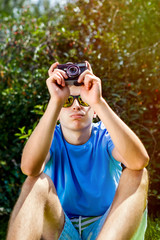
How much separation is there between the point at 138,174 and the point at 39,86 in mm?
1900

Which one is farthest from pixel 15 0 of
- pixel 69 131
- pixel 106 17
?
pixel 69 131

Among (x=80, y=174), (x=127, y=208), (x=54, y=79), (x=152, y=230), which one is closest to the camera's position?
(x=127, y=208)

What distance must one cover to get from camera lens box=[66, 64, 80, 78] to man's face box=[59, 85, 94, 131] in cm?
11

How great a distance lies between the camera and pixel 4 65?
396 centimetres

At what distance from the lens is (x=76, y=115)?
7.29 ft

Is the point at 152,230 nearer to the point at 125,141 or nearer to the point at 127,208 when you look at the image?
the point at 127,208

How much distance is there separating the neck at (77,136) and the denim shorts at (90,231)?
537 mm

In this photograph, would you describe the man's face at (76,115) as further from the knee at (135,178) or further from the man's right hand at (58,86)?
the knee at (135,178)

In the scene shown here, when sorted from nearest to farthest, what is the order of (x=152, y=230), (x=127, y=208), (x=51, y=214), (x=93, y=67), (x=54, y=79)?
1. (x=127, y=208)
2. (x=51, y=214)
3. (x=54, y=79)
4. (x=152, y=230)
5. (x=93, y=67)

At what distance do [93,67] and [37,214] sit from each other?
2007 millimetres

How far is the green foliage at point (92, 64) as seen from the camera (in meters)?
3.42

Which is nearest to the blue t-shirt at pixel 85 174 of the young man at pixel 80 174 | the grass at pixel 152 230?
the young man at pixel 80 174

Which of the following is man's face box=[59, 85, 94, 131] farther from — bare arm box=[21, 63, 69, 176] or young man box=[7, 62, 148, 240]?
bare arm box=[21, 63, 69, 176]

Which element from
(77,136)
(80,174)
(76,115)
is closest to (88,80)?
(76,115)
